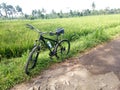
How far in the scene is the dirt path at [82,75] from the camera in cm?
393

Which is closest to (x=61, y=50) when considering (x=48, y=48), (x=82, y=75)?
(x=48, y=48)

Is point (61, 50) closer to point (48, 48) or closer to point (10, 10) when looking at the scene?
point (48, 48)

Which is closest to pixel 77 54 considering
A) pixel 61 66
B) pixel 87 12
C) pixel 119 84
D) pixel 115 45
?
pixel 61 66

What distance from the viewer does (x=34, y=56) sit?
15.6 feet

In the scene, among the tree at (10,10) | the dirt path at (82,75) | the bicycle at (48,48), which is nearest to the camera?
the dirt path at (82,75)

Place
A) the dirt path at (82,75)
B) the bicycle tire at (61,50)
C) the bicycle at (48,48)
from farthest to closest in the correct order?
the bicycle tire at (61,50) < the bicycle at (48,48) < the dirt path at (82,75)

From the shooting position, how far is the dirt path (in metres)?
3.93

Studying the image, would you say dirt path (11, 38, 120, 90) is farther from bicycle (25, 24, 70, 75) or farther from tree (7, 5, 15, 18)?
tree (7, 5, 15, 18)

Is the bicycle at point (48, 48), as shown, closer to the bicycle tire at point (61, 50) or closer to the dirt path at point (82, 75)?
the bicycle tire at point (61, 50)

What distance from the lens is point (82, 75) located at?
4.40 metres

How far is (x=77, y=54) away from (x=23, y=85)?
8.62 ft

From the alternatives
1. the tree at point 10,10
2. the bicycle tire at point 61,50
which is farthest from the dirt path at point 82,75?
the tree at point 10,10

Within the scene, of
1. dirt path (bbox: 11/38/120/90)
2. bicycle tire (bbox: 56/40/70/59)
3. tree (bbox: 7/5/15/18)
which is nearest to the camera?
dirt path (bbox: 11/38/120/90)

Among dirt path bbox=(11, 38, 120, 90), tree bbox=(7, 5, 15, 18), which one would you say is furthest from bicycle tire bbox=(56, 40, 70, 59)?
tree bbox=(7, 5, 15, 18)
